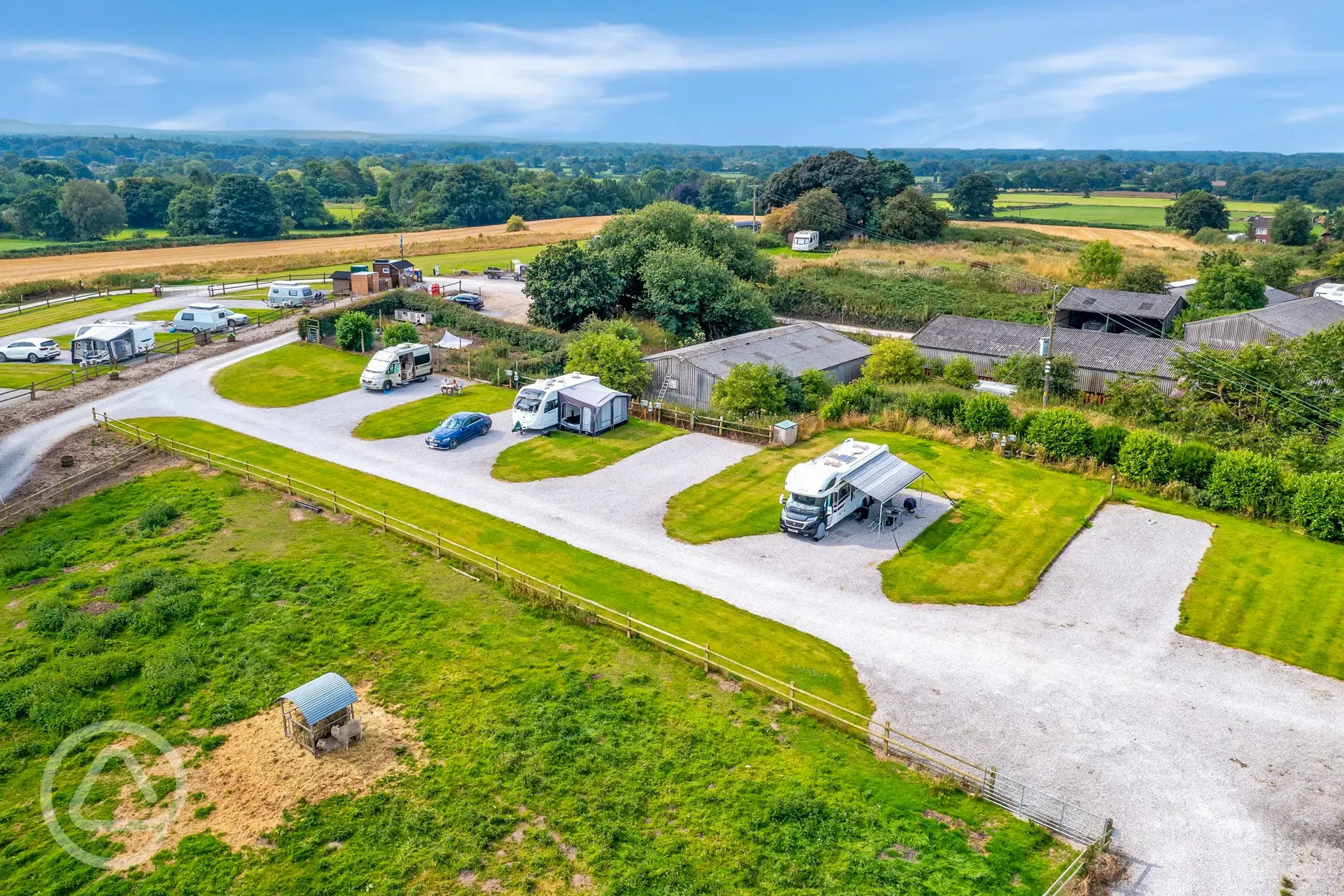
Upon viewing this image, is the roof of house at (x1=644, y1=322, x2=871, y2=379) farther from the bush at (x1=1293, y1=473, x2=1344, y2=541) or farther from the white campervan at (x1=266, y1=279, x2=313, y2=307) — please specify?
the white campervan at (x1=266, y1=279, x2=313, y2=307)

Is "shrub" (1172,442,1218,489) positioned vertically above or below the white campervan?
below

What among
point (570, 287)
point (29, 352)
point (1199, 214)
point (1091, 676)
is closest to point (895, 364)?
point (570, 287)

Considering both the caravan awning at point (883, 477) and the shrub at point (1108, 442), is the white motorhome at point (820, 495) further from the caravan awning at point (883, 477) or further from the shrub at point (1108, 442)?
the shrub at point (1108, 442)

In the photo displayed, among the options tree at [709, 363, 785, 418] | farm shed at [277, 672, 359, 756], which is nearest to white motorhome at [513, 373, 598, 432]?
tree at [709, 363, 785, 418]

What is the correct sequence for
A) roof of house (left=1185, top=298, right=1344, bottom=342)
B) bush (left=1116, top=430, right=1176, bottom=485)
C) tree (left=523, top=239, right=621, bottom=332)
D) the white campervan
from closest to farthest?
1. bush (left=1116, top=430, right=1176, bottom=485)
2. roof of house (left=1185, top=298, right=1344, bottom=342)
3. tree (left=523, top=239, right=621, bottom=332)
4. the white campervan

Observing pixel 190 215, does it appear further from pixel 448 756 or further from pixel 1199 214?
pixel 1199 214

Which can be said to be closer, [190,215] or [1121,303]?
[1121,303]
